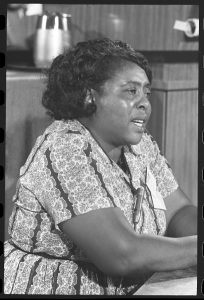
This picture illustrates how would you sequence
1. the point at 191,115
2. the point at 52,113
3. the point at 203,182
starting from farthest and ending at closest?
the point at 191,115, the point at 52,113, the point at 203,182

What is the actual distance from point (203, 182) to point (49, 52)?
1141 mm

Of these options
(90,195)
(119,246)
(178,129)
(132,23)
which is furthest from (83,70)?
(132,23)

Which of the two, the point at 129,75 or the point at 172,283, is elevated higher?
the point at 129,75

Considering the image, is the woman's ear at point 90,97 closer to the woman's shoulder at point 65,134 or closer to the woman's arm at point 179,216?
the woman's shoulder at point 65,134

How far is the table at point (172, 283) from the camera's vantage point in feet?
3.36

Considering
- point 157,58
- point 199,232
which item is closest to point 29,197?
point 199,232

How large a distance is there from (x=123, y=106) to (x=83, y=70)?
11cm

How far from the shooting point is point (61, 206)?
1.18m

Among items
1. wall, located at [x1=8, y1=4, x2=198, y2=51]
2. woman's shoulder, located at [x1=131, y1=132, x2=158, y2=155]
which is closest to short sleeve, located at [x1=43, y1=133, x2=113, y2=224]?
woman's shoulder, located at [x1=131, y1=132, x2=158, y2=155]

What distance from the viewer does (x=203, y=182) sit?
1106mm

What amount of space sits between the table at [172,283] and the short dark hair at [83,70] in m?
0.37

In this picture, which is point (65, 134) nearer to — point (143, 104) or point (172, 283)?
point (143, 104)

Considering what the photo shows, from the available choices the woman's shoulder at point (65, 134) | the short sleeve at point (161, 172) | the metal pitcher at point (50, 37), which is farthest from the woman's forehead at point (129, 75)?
the metal pitcher at point (50, 37)

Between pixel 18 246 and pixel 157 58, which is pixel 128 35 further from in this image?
pixel 18 246
